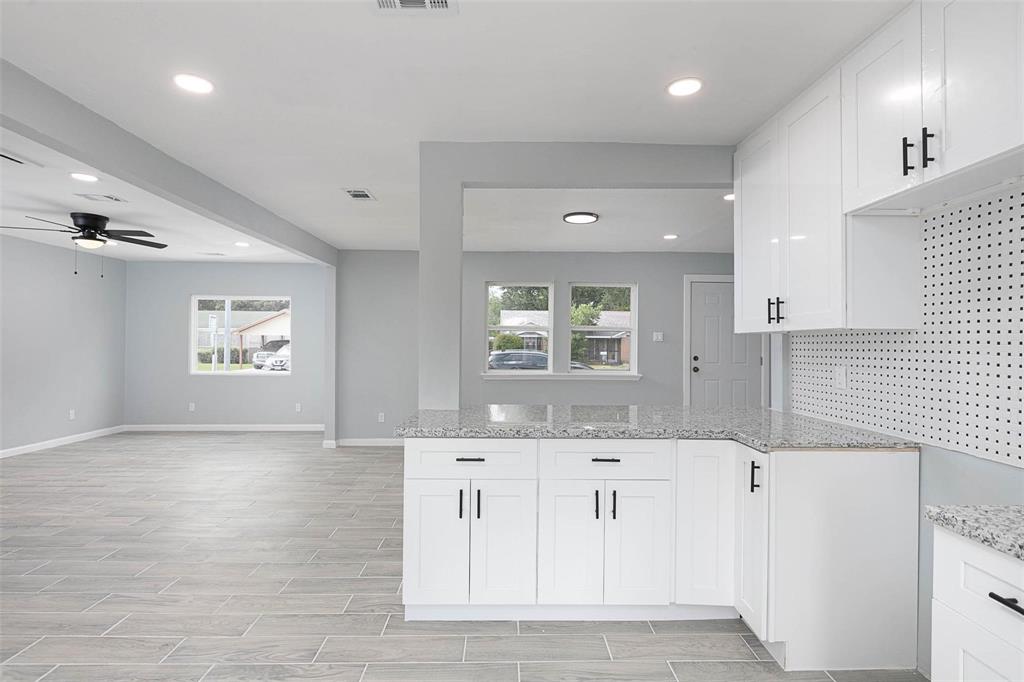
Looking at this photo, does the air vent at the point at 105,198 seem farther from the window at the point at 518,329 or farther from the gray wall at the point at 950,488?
the gray wall at the point at 950,488

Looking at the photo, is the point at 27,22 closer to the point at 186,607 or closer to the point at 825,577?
the point at 186,607

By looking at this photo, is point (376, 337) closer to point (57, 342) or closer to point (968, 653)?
point (57, 342)

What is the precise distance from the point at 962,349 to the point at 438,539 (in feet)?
7.22

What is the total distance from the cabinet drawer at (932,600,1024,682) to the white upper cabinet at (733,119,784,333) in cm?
150

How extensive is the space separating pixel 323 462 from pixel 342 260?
2.59m

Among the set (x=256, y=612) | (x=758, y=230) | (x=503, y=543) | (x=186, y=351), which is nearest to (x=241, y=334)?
(x=186, y=351)

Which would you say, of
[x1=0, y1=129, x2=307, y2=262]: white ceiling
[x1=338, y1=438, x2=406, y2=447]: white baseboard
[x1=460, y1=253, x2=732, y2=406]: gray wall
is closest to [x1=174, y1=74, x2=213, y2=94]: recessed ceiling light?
[x1=0, y1=129, x2=307, y2=262]: white ceiling

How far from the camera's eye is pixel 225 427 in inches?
324

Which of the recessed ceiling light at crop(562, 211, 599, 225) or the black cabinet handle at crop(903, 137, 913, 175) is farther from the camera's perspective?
the recessed ceiling light at crop(562, 211, 599, 225)

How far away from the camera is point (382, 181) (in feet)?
13.2

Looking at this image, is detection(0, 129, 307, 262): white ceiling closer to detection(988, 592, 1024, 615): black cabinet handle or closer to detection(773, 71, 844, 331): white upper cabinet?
detection(773, 71, 844, 331): white upper cabinet

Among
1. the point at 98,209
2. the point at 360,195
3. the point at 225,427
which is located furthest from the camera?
the point at 225,427

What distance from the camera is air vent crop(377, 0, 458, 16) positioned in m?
1.87

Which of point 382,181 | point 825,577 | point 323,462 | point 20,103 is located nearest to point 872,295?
point 825,577
